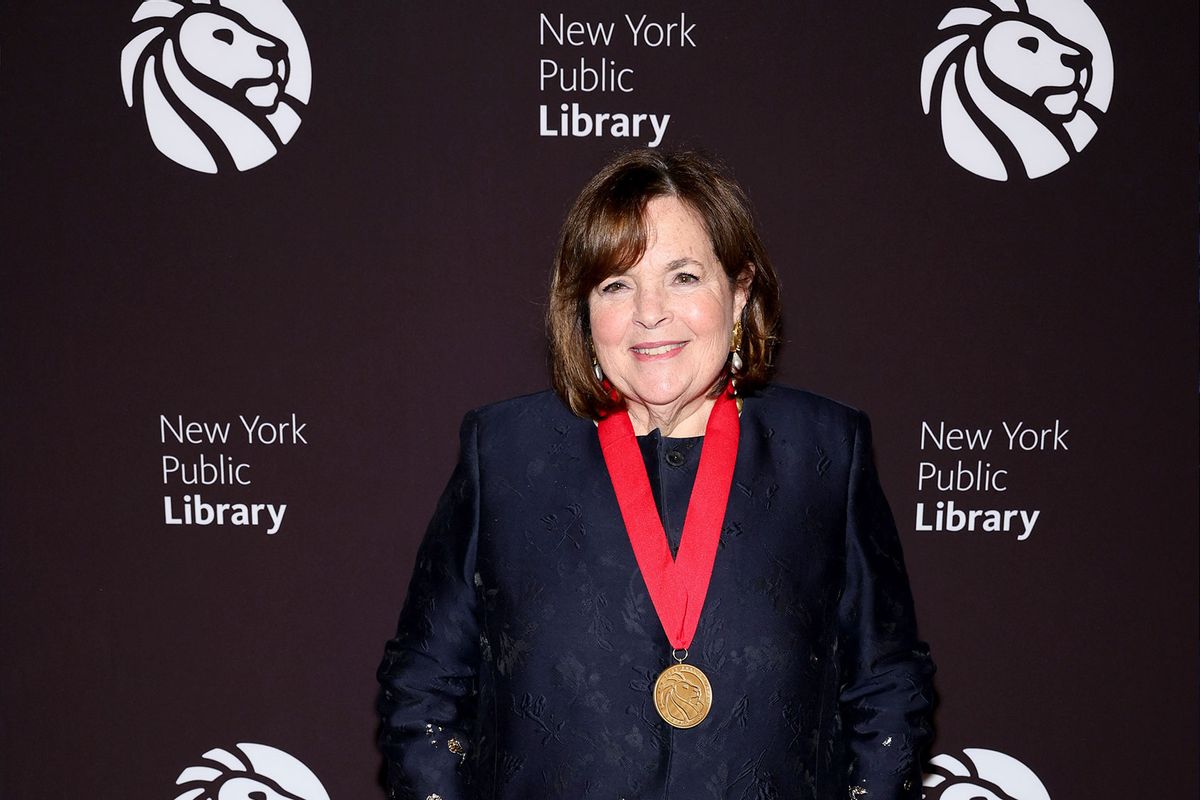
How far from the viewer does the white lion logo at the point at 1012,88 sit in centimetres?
267

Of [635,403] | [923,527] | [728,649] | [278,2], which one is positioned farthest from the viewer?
[923,527]

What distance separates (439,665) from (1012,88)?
2106mm

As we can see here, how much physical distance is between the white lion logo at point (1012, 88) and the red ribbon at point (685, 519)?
1317mm

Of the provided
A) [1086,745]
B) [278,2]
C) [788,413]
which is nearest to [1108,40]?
[788,413]

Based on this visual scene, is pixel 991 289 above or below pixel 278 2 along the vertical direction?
below

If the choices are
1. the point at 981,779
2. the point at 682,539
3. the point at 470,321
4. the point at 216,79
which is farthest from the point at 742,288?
the point at 981,779

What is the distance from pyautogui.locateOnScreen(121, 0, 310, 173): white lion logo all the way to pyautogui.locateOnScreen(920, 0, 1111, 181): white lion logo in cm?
172

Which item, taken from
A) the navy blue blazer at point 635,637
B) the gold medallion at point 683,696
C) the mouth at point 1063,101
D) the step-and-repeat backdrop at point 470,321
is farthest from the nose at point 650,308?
the mouth at point 1063,101

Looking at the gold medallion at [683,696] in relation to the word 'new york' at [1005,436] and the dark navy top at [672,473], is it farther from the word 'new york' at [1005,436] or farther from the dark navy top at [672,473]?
the word 'new york' at [1005,436]

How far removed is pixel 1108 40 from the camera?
8.79ft

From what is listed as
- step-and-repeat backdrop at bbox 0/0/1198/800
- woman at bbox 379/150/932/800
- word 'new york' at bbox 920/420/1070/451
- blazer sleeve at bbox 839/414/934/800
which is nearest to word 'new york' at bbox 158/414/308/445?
step-and-repeat backdrop at bbox 0/0/1198/800

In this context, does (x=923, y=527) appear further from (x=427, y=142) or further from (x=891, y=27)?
(x=427, y=142)

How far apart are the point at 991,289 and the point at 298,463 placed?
6.54ft

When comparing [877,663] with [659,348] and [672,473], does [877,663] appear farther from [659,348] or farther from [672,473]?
[659,348]
